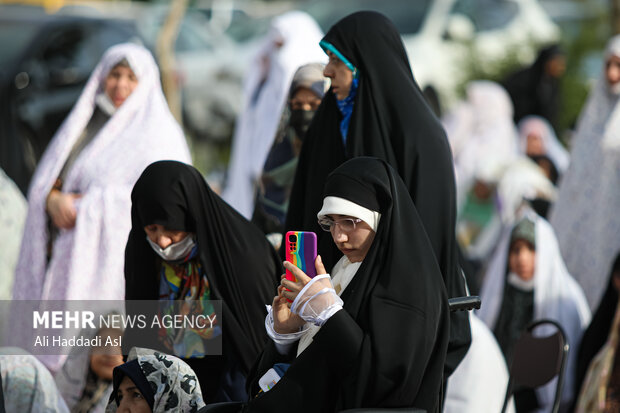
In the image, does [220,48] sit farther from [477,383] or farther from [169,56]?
[477,383]

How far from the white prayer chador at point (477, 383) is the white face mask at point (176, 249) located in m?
1.47

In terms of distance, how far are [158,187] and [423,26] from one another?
968 centimetres

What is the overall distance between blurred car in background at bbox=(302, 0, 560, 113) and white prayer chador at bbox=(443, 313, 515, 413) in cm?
797

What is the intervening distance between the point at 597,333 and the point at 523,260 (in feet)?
2.76

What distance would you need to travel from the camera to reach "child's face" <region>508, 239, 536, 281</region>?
686 cm

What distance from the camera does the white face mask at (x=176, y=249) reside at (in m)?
4.41

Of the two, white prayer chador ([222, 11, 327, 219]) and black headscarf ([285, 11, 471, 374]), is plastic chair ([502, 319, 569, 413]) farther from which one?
white prayer chador ([222, 11, 327, 219])

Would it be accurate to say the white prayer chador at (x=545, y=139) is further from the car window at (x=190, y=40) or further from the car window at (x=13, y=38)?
the car window at (x=13, y=38)

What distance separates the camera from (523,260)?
6875 millimetres

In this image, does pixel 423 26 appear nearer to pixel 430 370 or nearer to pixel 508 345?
pixel 508 345

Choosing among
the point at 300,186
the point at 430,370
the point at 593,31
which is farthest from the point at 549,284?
→ the point at 593,31

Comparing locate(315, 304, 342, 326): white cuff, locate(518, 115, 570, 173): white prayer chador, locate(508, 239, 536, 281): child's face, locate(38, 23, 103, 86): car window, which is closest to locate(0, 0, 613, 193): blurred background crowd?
locate(38, 23, 103, 86): car window

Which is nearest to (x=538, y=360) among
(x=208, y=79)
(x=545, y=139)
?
(x=545, y=139)

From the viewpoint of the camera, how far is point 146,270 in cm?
449
